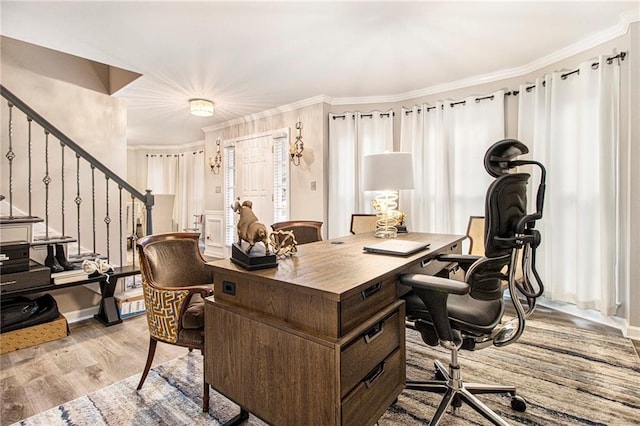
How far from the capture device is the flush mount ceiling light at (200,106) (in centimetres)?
425

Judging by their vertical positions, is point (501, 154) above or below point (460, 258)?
above

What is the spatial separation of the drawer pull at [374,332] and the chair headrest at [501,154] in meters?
0.79

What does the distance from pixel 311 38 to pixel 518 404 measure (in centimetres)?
295

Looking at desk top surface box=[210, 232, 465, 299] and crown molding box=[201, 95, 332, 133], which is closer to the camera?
desk top surface box=[210, 232, 465, 299]

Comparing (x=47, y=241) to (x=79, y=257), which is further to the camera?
(x=79, y=257)

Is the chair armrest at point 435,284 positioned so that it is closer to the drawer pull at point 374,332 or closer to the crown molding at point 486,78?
the drawer pull at point 374,332

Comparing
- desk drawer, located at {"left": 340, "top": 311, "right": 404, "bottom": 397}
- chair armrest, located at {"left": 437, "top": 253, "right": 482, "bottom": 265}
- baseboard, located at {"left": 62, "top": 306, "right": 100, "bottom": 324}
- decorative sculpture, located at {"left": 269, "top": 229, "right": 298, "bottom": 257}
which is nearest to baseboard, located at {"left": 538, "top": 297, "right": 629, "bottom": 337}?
chair armrest, located at {"left": 437, "top": 253, "right": 482, "bottom": 265}

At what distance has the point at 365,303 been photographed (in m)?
1.19

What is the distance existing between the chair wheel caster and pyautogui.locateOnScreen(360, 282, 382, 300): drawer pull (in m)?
1.08

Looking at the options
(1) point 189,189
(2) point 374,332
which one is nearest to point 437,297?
(2) point 374,332

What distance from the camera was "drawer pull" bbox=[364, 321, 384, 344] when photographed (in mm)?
1156

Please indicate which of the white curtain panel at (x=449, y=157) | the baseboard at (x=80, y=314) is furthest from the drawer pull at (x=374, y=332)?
the baseboard at (x=80, y=314)

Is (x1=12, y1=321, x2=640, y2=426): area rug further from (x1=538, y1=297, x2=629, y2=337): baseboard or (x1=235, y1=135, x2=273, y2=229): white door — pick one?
(x1=235, y1=135, x2=273, y2=229): white door

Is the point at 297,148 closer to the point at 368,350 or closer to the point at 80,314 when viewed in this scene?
the point at 80,314
